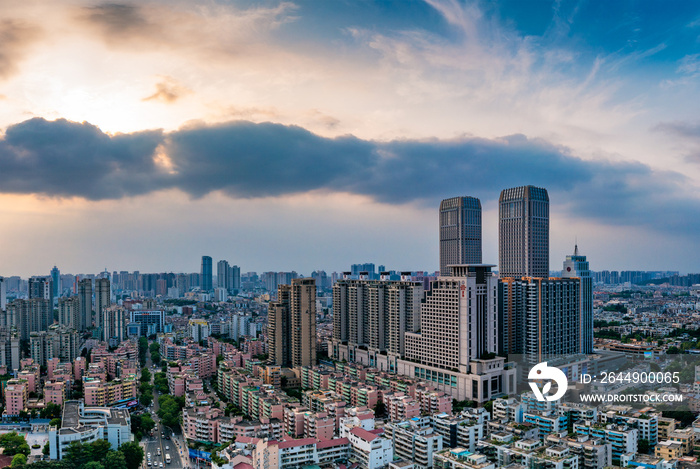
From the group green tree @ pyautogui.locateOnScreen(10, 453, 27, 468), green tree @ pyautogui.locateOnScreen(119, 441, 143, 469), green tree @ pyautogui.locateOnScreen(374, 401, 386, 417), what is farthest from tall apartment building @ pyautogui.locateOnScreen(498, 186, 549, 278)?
green tree @ pyautogui.locateOnScreen(10, 453, 27, 468)

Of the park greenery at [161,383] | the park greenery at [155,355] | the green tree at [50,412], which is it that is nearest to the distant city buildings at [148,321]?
the park greenery at [155,355]

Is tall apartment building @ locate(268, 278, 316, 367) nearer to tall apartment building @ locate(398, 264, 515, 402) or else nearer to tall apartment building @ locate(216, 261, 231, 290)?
tall apartment building @ locate(398, 264, 515, 402)

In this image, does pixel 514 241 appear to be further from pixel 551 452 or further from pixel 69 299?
pixel 69 299

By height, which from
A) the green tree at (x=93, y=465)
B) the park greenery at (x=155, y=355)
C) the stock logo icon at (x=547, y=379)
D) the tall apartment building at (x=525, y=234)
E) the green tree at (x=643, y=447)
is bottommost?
the park greenery at (x=155, y=355)

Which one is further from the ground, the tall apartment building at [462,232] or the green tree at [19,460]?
the tall apartment building at [462,232]

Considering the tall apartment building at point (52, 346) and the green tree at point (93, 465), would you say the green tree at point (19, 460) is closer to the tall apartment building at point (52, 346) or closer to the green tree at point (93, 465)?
the green tree at point (93, 465)
